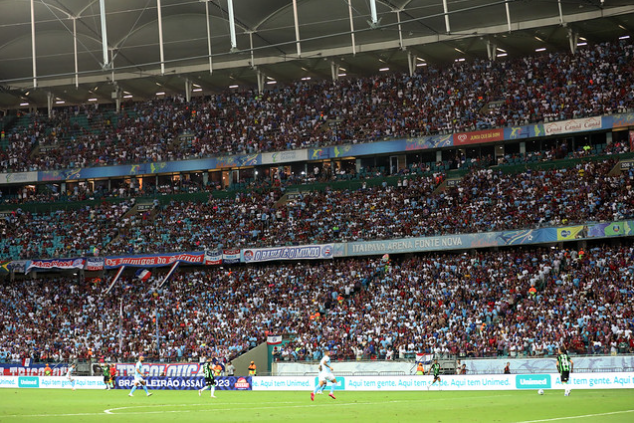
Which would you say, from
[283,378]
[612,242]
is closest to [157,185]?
[283,378]

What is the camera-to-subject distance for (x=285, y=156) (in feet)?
198

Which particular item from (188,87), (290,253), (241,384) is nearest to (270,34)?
(188,87)

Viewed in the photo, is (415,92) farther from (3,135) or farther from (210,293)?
(3,135)

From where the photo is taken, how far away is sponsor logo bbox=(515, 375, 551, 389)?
102 feet

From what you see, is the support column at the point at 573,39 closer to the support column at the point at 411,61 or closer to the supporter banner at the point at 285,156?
the support column at the point at 411,61

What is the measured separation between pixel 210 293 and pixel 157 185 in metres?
17.3

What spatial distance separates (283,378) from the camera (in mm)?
36969

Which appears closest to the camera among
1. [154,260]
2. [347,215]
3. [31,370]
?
[31,370]

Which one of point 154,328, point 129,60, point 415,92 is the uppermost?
point 129,60

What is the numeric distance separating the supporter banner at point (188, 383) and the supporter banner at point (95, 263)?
Answer: 15.8 meters

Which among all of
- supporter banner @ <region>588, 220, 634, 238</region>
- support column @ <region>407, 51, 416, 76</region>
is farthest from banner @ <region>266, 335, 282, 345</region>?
support column @ <region>407, 51, 416, 76</region>

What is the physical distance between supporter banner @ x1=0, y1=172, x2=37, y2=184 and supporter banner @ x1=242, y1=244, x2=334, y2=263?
23219 mm

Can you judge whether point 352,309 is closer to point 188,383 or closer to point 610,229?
point 188,383

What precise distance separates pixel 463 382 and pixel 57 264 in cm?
3502
